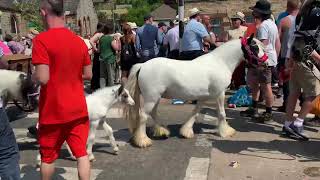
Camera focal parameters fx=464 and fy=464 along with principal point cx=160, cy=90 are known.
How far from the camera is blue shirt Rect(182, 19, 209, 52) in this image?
891 cm

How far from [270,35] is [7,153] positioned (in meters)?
5.14

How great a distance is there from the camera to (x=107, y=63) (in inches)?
443

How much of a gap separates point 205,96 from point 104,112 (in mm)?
1615

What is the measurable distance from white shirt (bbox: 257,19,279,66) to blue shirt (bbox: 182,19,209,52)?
1.48 meters

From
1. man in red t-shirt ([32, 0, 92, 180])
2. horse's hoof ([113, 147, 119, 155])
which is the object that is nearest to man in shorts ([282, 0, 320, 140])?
horse's hoof ([113, 147, 119, 155])

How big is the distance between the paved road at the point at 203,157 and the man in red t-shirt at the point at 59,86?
1317 mm

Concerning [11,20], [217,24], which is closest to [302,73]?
[217,24]

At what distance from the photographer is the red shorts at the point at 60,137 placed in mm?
4031

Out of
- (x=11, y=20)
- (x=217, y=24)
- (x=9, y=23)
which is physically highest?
(x=217, y=24)

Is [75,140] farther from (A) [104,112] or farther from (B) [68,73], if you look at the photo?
(A) [104,112]

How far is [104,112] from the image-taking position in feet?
19.3

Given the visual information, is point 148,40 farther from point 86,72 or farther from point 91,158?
point 86,72

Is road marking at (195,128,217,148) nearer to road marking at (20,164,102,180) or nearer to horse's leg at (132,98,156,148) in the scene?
horse's leg at (132,98,156,148)

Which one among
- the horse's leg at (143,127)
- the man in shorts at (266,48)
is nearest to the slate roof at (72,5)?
the man in shorts at (266,48)
